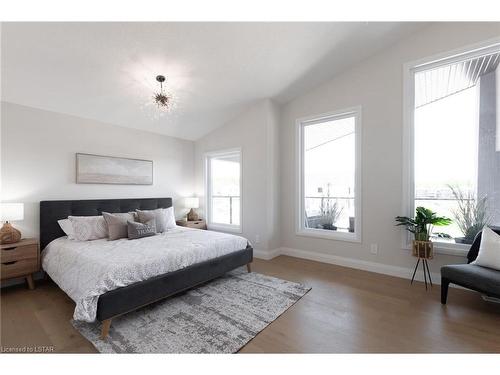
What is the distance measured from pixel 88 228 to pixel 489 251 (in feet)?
15.1

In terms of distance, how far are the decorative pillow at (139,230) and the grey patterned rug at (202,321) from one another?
104 cm

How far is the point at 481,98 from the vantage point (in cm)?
279

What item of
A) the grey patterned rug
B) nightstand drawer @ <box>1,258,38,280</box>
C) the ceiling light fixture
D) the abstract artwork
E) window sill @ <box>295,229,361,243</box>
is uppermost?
the ceiling light fixture

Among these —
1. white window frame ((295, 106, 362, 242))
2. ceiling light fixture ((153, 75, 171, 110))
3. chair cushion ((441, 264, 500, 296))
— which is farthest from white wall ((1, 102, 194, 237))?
chair cushion ((441, 264, 500, 296))

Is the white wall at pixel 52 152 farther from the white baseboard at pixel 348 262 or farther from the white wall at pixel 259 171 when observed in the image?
the white baseboard at pixel 348 262

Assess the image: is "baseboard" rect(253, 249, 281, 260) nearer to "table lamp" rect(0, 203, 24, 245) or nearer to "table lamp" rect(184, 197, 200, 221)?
"table lamp" rect(184, 197, 200, 221)

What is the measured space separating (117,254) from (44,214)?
5.28 ft

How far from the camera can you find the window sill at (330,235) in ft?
11.5

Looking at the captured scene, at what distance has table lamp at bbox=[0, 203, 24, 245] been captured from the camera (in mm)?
2539

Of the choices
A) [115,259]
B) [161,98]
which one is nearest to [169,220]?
[115,259]

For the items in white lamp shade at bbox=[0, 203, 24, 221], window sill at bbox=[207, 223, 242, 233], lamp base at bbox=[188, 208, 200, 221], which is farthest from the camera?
lamp base at bbox=[188, 208, 200, 221]

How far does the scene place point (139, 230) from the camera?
10.2 ft

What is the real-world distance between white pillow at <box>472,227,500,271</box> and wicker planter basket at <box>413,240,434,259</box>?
37 centimetres

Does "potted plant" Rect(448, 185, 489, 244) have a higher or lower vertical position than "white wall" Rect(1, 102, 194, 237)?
lower
